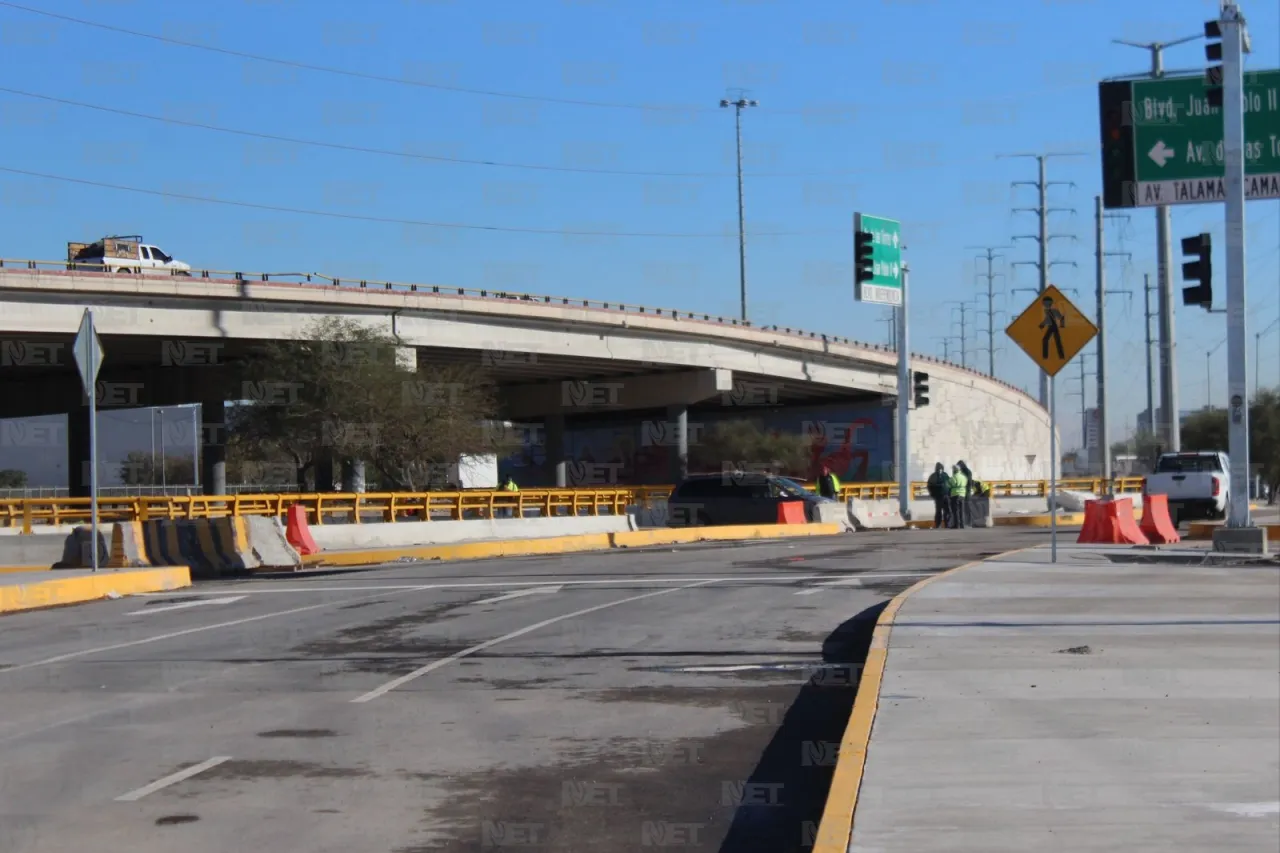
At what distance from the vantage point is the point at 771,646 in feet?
40.6

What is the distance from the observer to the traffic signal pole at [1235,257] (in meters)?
20.4

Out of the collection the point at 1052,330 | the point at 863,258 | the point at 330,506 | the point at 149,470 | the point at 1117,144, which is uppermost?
the point at 863,258

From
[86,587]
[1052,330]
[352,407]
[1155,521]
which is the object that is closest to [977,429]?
[352,407]

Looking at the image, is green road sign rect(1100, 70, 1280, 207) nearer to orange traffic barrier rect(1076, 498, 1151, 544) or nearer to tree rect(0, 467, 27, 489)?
orange traffic barrier rect(1076, 498, 1151, 544)

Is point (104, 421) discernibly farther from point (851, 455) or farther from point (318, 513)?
point (318, 513)

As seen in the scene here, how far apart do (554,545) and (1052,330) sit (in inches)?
594

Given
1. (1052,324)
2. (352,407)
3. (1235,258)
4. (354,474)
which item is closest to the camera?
(1052,324)

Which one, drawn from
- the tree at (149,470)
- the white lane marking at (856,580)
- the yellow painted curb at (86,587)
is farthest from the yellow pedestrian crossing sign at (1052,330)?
the tree at (149,470)

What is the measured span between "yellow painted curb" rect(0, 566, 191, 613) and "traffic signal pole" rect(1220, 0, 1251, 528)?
632 inches

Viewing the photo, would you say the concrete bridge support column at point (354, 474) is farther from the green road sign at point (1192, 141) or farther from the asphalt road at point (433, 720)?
the asphalt road at point (433, 720)

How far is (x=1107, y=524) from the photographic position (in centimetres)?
2434

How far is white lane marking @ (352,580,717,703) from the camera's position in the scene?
1055 cm

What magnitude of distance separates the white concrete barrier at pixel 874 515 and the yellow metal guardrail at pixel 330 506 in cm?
777

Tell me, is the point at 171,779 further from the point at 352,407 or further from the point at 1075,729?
the point at 352,407
